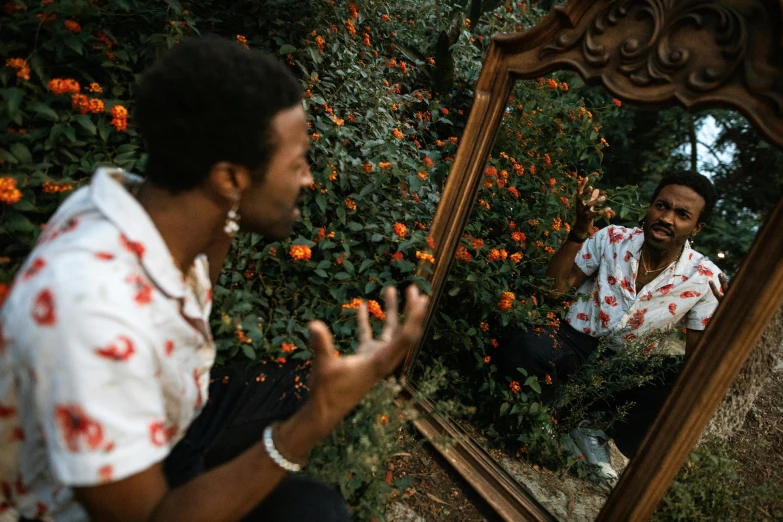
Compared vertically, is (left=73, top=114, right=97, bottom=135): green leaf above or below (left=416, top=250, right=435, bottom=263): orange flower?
above

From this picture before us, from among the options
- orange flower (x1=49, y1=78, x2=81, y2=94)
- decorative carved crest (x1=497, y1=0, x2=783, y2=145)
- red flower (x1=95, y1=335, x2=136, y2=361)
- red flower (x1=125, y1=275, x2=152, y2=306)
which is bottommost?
red flower (x1=95, y1=335, x2=136, y2=361)

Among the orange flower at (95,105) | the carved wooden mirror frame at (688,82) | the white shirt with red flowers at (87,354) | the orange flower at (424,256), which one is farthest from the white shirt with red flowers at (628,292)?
the orange flower at (95,105)

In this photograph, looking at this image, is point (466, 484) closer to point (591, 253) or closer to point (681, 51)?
point (591, 253)

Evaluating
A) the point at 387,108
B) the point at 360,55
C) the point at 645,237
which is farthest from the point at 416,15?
the point at 645,237

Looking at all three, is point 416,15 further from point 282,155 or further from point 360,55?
point 282,155

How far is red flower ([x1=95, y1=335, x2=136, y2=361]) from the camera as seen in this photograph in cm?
79

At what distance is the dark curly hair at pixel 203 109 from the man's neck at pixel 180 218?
3 cm

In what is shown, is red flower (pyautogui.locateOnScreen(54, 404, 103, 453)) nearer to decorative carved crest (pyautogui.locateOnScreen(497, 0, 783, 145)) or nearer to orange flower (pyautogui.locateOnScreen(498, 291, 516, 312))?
decorative carved crest (pyautogui.locateOnScreen(497, 0, 783, 145))

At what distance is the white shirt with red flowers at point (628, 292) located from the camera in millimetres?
2051

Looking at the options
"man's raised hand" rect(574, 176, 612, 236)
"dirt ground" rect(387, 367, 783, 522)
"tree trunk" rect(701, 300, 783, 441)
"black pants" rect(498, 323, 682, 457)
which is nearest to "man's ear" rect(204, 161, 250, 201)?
"dirt ground" rect(387, 367, 783, 522)

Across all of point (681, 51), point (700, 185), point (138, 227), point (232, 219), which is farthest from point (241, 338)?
point (700, 185)

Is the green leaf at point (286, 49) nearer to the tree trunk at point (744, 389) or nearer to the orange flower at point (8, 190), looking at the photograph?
the orange flower at point (8, 190)

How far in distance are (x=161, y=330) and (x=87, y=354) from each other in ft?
0.67

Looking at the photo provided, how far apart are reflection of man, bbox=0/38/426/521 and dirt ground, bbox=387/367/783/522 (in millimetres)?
665
